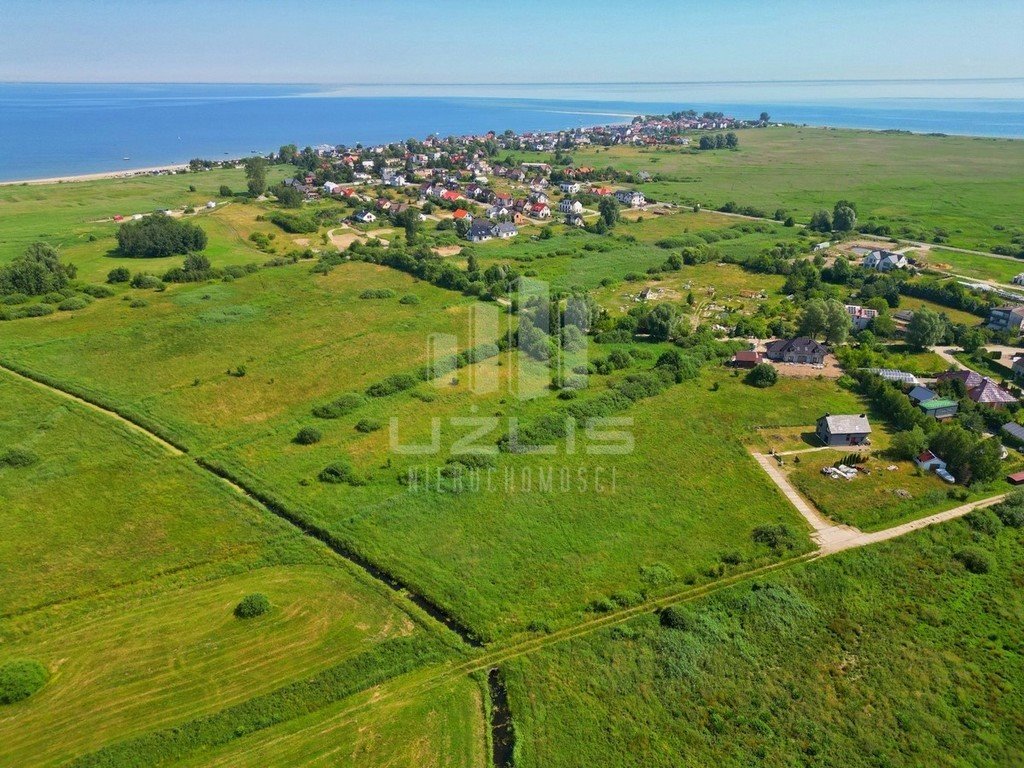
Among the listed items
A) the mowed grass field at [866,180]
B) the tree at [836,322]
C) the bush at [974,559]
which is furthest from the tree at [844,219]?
the bush at [974,559]

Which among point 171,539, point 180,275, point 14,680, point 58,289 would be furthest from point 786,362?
point 58,289

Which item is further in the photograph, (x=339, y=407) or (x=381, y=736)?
(x=339, y=407)

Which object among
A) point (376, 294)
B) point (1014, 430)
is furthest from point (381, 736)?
point (376, 294)

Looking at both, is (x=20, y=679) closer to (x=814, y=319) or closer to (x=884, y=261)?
(x=814, y=319)

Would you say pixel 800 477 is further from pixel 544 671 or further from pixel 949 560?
pixel 544 671

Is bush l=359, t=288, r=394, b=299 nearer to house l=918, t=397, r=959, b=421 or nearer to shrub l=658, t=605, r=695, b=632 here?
shrub l=658, t=605, r=695, b=632

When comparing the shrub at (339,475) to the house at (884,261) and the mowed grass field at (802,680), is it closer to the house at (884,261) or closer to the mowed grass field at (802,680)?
the mowed grass field at (802,680)
